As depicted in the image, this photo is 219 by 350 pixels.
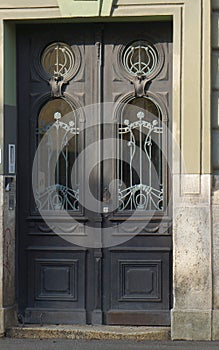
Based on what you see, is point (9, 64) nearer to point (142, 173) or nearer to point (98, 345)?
point (142, 173)

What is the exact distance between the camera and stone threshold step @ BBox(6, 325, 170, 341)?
10.0 meters

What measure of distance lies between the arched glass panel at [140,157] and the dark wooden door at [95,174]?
0.01 meters

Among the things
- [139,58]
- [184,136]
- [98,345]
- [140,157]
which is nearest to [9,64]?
[139,58]

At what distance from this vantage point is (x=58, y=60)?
10555 mm

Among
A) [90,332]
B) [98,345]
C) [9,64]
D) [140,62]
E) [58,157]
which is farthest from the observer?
[58,157]

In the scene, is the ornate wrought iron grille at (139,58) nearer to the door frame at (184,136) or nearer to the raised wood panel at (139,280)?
the door frame at (184,136)

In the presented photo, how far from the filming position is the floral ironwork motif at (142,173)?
10.4 m

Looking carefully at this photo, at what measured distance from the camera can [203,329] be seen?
9883mm

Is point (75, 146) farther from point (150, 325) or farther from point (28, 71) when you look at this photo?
point (150, 325)

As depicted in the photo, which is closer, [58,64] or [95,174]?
[95,174]

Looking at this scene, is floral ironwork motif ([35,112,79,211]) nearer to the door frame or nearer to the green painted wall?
the green painted wall

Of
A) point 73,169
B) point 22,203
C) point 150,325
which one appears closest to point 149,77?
point 73,169

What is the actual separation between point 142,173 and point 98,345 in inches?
81.5

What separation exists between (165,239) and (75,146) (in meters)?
1.54
